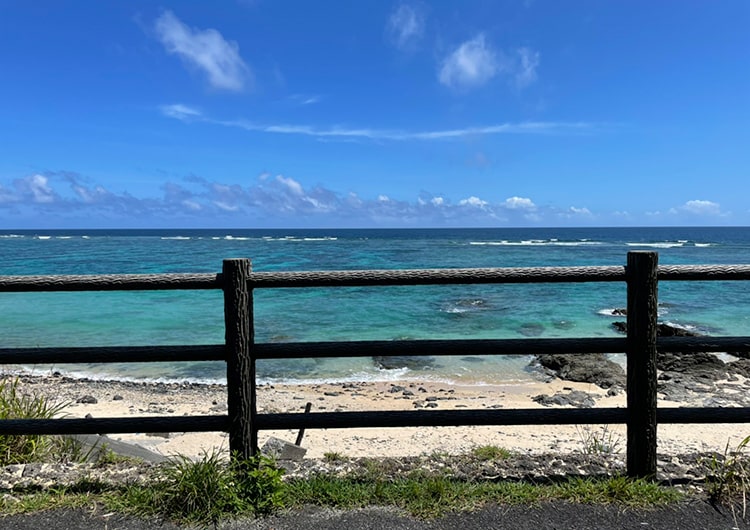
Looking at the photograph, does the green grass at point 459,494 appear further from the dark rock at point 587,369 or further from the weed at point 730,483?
the dark rock at point 587,369

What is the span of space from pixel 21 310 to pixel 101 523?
22.0 meters

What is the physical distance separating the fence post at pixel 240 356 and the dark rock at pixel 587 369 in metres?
9.07

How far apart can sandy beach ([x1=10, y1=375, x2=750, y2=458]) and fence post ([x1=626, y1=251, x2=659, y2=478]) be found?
264 cm

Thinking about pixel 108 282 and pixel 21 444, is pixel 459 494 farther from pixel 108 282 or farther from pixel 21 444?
pixel 21 444

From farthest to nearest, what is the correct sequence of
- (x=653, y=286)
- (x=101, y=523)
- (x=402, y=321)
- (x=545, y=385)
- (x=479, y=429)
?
(x=402, y=321), (x=545, y=385), (x=479, y=429), (x=653, y=286), (x=101, y=523)

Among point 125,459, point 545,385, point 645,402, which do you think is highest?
point 645,402

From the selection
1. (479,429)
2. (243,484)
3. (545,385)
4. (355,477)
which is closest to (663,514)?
(355,477)

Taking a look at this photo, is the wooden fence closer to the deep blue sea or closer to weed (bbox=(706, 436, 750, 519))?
weed (bbox=(706, 436, 750, 519))

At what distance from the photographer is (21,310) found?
20688mm

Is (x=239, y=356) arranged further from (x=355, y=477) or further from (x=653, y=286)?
(x=653, y=286)

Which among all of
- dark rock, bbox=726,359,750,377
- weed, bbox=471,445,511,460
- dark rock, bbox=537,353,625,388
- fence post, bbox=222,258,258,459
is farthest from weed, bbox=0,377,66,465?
dark rock, bbox=726,359,750,377

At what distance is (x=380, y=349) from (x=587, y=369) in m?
9.67

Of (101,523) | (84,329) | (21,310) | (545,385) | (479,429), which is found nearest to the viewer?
(101,523)

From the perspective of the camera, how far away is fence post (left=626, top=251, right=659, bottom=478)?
3096 mm
